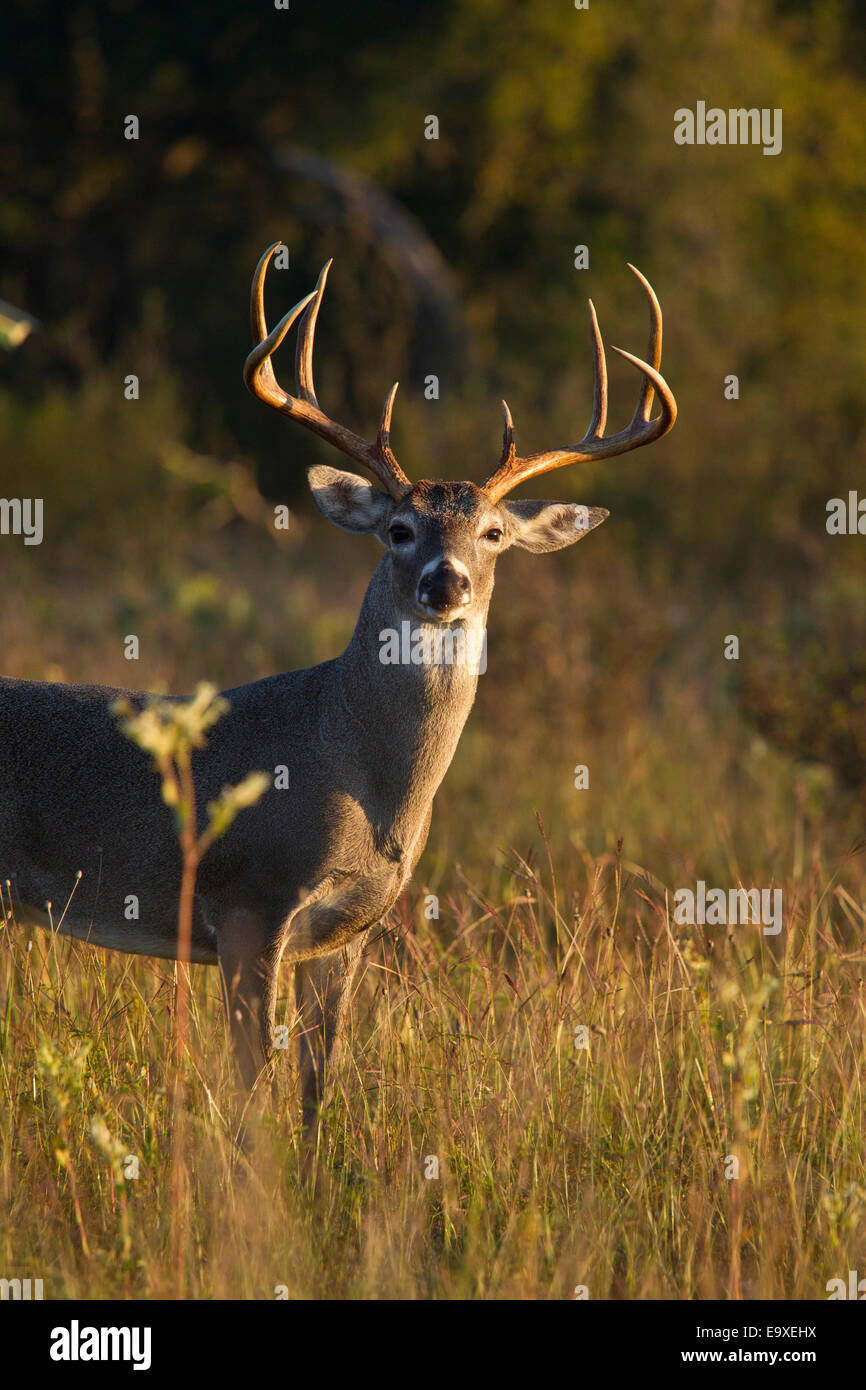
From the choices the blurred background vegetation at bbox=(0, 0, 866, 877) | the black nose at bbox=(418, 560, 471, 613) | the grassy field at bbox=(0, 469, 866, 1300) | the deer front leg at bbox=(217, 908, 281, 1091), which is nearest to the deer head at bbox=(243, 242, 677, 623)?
the black nose at bbox=(418, 560, 471, 613)

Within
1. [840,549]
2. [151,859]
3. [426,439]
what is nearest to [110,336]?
[426,439]

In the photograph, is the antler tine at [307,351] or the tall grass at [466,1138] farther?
the antler tine at [307,351]

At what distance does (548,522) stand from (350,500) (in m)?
0.70

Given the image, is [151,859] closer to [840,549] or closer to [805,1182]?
[805,1182]

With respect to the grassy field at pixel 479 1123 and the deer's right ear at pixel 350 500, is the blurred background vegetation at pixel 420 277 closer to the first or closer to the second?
the deer's right ear at pixel 350 500

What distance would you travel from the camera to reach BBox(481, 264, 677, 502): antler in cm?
494

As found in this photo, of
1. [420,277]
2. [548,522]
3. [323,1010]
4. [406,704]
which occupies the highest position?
[420,277]

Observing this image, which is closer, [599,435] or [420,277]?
[599,435]

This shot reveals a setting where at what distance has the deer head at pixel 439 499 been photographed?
15.1ft

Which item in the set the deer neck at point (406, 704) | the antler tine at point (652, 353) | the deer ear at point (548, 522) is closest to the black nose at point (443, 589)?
the deer neck at point (406, 704)

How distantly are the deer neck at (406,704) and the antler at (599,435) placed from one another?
0.50 metres

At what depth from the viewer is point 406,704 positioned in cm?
476

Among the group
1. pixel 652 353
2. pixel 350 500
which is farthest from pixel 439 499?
pixel 652 353

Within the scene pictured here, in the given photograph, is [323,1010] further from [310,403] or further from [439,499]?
[310,403]
